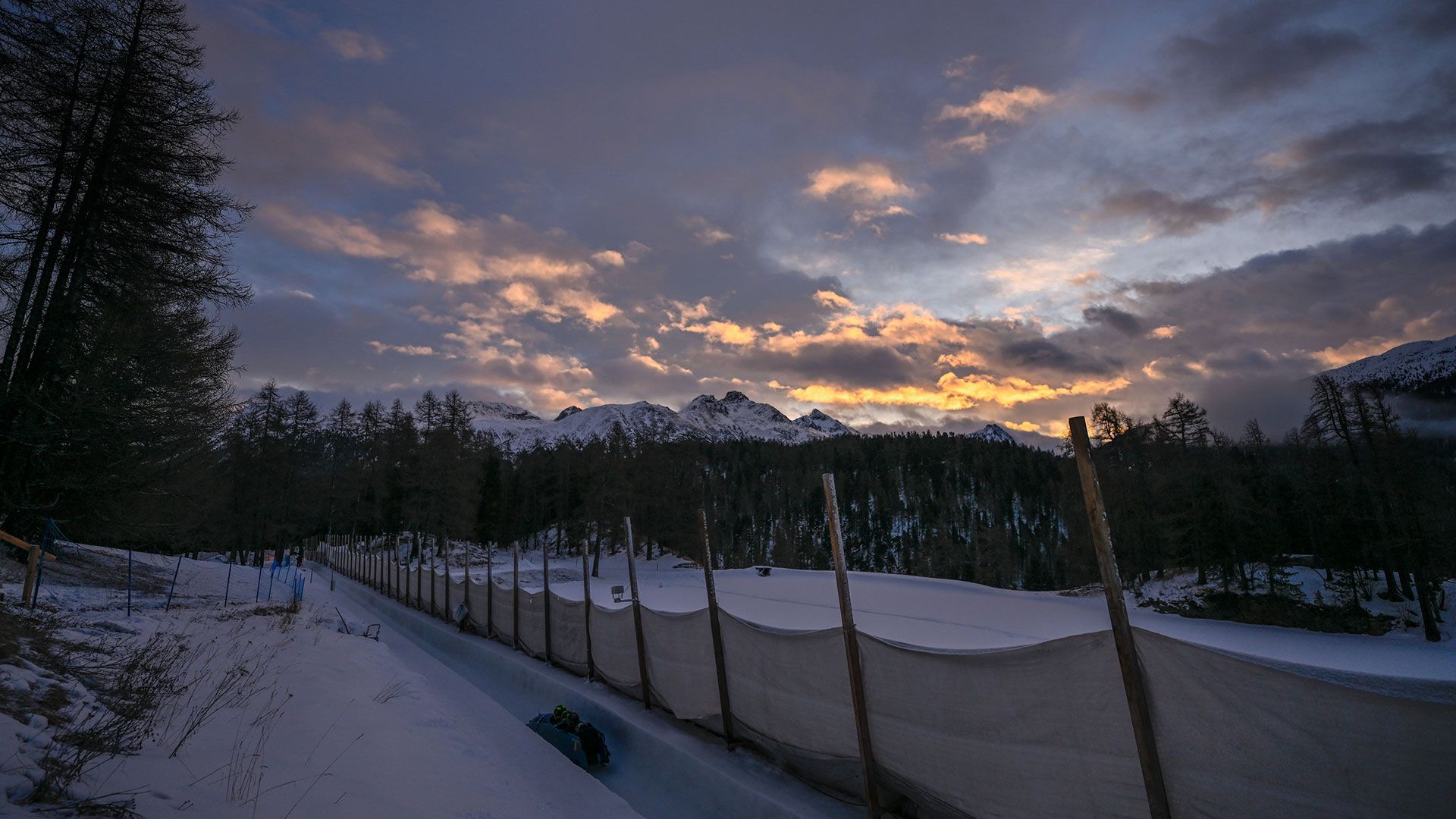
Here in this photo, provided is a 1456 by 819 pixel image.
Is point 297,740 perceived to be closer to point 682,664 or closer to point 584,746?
point 584,746

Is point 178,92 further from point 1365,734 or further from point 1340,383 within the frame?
point 1340,383

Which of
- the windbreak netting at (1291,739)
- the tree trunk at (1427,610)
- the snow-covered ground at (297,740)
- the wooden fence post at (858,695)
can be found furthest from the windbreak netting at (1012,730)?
the tree trunk at (1427,610)

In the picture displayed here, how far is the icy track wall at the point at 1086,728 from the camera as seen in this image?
3.25 m

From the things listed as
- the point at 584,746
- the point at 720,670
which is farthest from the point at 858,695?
the point at 584,746

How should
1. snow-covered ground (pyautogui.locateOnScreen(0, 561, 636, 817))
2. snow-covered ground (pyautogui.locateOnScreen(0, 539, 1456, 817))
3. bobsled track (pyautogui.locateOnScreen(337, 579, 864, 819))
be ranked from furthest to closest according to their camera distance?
1. bobsled track (pyautogui.locateOnScreen(337, 579, 864, 819))
2. snow-covered ground (pyautogui.locateOnScreen(0, 539, 1456, 817))
3. snow-covered ground (pyautogui.locateOnScreen(0, 561, 636, 817))

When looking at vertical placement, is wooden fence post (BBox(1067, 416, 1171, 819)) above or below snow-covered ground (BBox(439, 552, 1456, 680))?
above

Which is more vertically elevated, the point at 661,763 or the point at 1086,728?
the point at 1086,728

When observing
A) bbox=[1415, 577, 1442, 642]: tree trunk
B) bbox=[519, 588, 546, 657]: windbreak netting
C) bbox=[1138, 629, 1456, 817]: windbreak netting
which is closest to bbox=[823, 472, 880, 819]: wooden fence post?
bbox=[1138, 629, 1456, 817]: windbreak netting

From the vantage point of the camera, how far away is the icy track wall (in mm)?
3246

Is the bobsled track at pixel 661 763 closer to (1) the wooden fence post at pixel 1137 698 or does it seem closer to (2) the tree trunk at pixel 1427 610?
(1) the wooden fence post at pixel 1137 698

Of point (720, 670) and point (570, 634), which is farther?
point (570, 634)

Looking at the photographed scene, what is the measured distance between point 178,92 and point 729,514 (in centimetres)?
13323

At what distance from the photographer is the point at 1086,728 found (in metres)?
4.52

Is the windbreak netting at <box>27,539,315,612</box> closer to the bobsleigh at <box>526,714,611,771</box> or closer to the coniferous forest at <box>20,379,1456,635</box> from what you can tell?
the coniferous forest at <box>20,379,1456,635</box>
